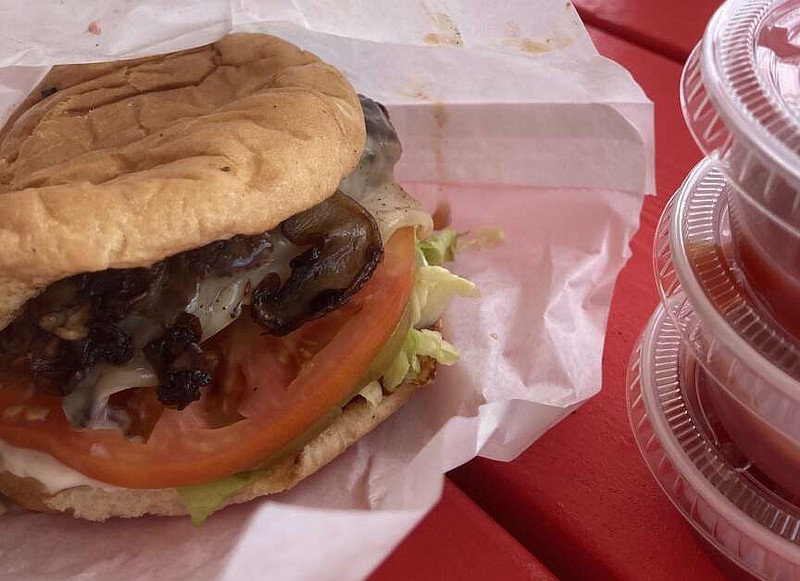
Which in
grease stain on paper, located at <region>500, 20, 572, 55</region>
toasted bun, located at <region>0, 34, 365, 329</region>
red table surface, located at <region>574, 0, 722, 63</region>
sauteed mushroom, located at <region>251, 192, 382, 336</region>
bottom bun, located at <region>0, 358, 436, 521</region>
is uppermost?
grease stain on paper, located at <region>500, 20, 572, 55</region>

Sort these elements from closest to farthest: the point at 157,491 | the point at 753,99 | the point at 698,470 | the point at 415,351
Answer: the point at 753,99 < the point at 698,470 < the point at 157,491 < the point at 415,351

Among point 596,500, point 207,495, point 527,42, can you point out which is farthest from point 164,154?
point 596,500

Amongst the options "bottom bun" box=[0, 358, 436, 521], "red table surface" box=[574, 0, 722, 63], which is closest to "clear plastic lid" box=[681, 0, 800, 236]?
"bottom bun" box=[0, 358, 436, 521]

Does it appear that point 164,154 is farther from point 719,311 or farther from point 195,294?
point 719,311

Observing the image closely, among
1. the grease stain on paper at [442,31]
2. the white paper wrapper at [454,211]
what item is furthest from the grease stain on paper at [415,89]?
the grease stain on paper at [442,31]

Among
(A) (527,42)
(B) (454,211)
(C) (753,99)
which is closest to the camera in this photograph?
(C) (753,99)

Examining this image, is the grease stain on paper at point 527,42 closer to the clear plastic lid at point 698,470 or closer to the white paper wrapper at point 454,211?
the white paper wrapper at point 454,211

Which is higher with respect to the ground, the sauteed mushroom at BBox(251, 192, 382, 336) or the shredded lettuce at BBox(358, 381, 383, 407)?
the sauteed mushroom at BBox(251, 192, 382, 336)

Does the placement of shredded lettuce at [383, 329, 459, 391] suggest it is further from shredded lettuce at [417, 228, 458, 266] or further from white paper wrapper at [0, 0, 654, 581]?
shredded lettuce at [417, 228, 458, 266]
